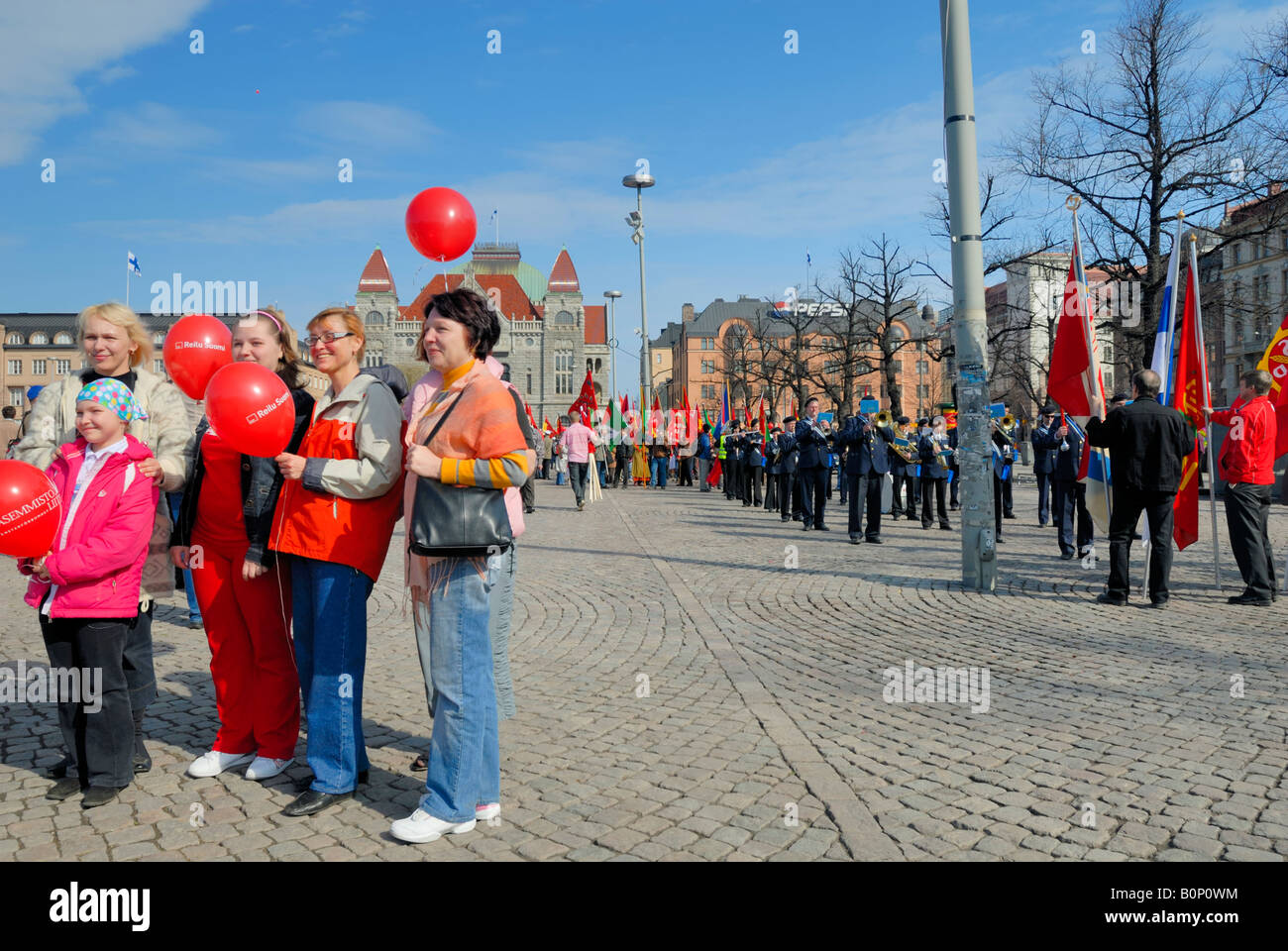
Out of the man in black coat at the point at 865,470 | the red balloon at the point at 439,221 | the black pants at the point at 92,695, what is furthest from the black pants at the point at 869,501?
the black pants at the point at 92,695

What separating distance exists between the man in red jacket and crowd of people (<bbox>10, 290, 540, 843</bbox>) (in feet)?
24.7

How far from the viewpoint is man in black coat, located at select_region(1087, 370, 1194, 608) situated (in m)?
8.53

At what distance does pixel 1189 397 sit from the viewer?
10055mm

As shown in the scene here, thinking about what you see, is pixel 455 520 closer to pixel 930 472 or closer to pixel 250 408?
pixel 250 408

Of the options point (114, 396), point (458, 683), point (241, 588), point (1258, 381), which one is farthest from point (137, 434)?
point (1258, 381)

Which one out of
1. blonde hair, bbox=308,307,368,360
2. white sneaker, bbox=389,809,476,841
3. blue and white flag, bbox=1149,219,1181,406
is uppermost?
blue and white flag, bbox=1149,219,1181,406

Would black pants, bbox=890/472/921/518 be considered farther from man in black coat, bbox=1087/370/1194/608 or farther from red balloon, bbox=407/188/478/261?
red balloon, bbox=407/188/478/261

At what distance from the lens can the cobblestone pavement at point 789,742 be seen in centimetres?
356

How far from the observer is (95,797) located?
397 cm

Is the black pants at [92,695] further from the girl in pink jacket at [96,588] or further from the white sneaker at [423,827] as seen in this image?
the white sneaker at [423,827]

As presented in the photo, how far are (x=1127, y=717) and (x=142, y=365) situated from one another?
548 cm

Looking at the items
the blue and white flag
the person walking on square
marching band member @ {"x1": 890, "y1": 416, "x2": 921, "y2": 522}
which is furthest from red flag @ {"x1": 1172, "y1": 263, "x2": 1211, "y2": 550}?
the person walking on square

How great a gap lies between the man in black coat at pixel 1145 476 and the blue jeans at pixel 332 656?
23.9 feet
